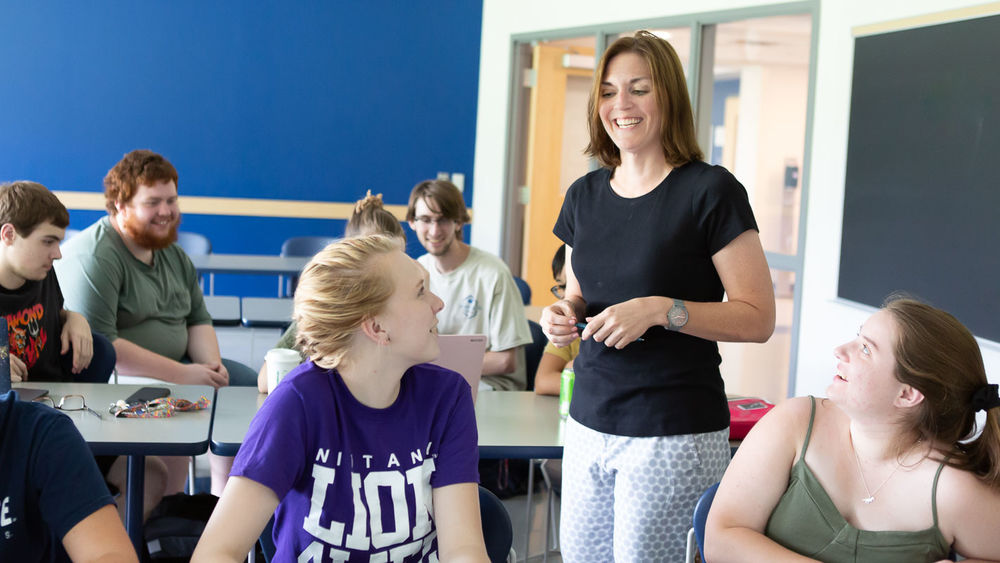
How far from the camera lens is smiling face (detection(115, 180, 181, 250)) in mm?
3273

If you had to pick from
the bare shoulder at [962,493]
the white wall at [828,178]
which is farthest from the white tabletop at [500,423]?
the white wall at [828,178]

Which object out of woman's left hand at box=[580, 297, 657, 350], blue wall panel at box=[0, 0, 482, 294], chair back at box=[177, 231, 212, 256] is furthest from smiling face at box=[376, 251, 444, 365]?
blue wall panel at box=[0, 0, 482, 294]

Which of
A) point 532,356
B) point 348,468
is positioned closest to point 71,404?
point 348,468

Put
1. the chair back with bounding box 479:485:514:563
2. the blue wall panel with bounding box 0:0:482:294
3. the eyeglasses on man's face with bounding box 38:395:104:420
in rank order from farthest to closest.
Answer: the blue wall panel with bounding box 0:0:482:294 < the eyeglasses on man's face with bounding box 38:395:104:420 < the chair back with bounding box 479:485:514:563

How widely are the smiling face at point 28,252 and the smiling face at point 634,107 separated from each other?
65.2 inches

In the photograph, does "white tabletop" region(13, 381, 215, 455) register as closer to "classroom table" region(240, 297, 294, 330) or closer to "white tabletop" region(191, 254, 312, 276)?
"classroom table" region(240, 297, 294, 330)

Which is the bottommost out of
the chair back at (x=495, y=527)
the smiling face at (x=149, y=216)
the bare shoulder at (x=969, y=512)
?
the chair back at (x=495, y=527)

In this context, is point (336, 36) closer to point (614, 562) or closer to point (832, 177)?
point (832, 177)

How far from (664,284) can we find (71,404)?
1655 millimetres

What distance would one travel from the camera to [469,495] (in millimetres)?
1626

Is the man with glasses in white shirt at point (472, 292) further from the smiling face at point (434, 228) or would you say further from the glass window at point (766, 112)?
the glass window at point (766, 112)

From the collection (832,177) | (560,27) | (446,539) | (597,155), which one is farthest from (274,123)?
(446,539)

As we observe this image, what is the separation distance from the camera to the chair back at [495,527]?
5.85 ft

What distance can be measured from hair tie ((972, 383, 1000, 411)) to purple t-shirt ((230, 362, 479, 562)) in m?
0.86
